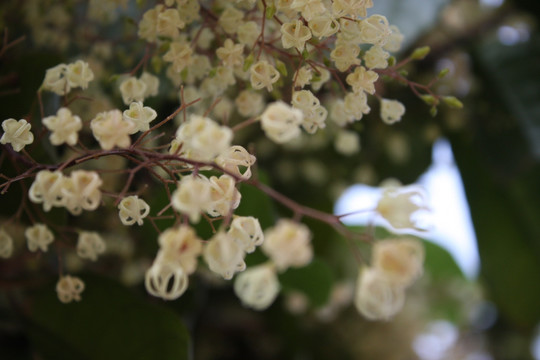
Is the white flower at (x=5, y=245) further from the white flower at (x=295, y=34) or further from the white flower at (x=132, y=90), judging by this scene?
the white flower at (x=295, y=34)

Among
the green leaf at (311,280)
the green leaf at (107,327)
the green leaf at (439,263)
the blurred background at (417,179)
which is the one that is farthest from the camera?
the green leaf at (439,263)

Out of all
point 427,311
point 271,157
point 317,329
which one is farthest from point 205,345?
point 427,311

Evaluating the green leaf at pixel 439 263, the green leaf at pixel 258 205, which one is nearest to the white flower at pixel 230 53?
the green leaf at pixel 258 205

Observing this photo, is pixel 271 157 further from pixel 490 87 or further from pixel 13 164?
pixel 13 164

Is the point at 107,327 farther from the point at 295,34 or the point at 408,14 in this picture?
the point at 408,14

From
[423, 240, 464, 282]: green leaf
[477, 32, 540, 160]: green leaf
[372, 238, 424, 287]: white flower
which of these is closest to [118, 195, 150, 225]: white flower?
[372, 238, 424, 287]: white flower

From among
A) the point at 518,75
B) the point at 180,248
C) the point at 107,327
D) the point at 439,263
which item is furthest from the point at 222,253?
the point at 439,263
